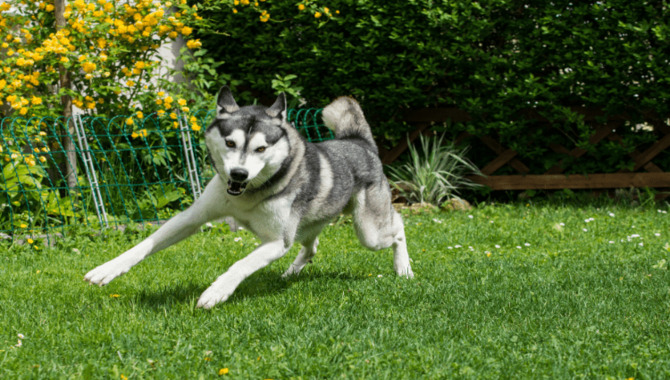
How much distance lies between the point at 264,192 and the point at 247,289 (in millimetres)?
789

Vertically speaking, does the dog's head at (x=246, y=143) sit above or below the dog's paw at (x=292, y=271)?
above

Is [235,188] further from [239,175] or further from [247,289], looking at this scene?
[247,289]

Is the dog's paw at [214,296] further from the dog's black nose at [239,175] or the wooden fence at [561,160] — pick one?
the wooden fence at [561,160]

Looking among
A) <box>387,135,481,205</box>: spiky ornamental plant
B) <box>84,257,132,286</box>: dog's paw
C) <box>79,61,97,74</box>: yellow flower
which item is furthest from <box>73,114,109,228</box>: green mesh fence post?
<box>387,135,481,205</box>: spiky ornamental plant

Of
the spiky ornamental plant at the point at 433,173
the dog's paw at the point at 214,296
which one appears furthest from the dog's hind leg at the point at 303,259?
the spiky ornamental plant at the point at 433,173

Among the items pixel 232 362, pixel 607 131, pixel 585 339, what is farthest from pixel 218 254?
pixel 607 131

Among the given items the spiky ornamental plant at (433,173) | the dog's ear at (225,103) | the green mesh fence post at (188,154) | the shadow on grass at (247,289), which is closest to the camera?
the dog's ear at (225,103)

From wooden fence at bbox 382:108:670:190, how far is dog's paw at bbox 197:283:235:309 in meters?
4.96

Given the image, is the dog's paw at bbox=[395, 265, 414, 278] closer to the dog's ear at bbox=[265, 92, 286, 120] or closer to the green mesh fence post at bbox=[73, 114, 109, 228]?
the dog's ear at bbox=[265, 92, 286, 120]

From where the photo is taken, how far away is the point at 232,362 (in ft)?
8.68

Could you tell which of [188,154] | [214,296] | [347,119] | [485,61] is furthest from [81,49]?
[485,61]

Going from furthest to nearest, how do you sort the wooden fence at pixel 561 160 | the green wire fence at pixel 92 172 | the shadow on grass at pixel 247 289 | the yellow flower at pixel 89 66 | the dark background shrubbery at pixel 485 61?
the wooden fence at pixel 561 160
the dark background shrubbery at pixel 485 61
the yellow flower at pixel 89 66
the green wire fence at pixel 92 172
the shadow on grass at pixel 247 289

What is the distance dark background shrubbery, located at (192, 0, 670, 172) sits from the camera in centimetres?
691

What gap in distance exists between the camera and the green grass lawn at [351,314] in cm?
266
